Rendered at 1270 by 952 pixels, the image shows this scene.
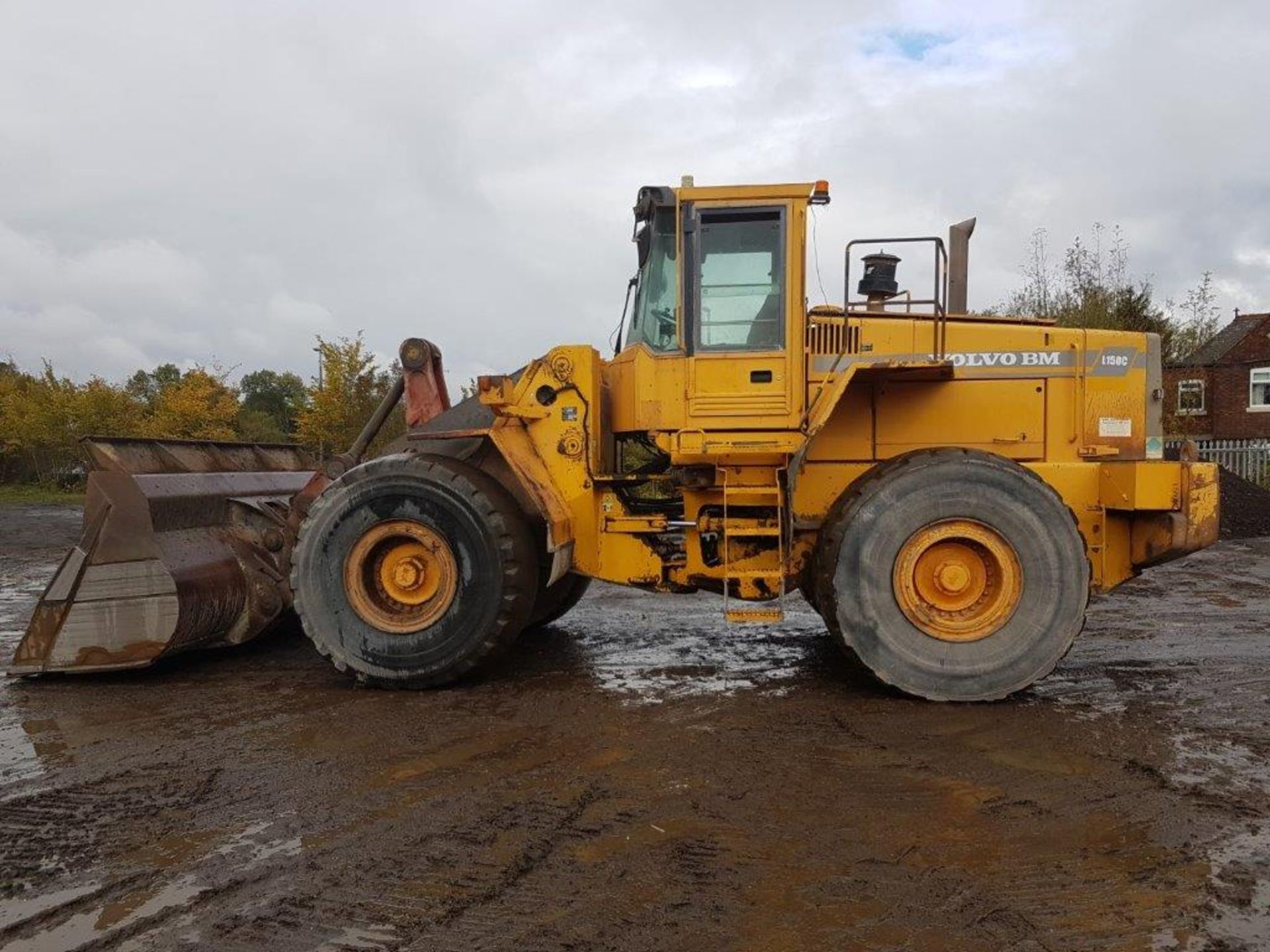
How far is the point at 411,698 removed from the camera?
5246 millimetres

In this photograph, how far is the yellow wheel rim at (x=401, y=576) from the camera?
5395 mm

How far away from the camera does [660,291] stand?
5.76m

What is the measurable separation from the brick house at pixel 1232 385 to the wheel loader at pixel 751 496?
29853 mm

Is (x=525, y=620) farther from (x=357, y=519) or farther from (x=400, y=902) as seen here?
(x=400, y=902)

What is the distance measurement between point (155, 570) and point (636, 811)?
3.65 meters

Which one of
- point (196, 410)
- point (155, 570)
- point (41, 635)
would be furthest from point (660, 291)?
point (196, 410)

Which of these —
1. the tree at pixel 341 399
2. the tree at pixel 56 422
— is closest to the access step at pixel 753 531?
the tree at pixel 341 399

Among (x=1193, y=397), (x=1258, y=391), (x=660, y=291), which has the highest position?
(x=1258, y=391)

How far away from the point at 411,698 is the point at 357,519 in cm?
112

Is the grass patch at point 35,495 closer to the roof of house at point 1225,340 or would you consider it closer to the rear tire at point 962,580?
the rear tire at point 962,580

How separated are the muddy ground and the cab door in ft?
5.71

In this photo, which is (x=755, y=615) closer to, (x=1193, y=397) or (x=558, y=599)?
(x=558, y=599)

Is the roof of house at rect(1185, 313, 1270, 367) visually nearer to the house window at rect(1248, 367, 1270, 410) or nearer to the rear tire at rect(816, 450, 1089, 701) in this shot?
the house window at rect(1248, 367, 1270, 410)

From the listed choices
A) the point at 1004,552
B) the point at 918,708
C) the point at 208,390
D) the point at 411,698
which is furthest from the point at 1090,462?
the point at 208,390
